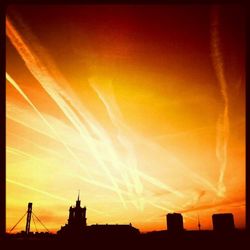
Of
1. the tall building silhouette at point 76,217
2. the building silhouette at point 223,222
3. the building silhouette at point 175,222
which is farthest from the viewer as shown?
the tall building silhouette at point 76,217

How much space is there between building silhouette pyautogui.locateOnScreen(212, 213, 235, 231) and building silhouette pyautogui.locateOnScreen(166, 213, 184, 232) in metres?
2.46

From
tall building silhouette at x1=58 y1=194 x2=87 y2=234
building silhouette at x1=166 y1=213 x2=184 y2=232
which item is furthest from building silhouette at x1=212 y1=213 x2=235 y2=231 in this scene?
tall building silhouette at x1=58 y1=194 x2=87 y2=234

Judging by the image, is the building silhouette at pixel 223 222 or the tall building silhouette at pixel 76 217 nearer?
the building silhouette at pixel 223 222

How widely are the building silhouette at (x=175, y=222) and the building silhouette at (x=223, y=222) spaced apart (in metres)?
2.46

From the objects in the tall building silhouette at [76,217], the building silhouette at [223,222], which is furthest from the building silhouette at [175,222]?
the tall building silhouette at [76,217]

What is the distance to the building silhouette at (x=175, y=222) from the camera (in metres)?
15.7

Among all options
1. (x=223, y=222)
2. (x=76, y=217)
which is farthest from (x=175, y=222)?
(x=76, y=217)

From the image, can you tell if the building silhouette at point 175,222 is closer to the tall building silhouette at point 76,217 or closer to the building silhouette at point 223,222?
the building silhouette at point 223,222

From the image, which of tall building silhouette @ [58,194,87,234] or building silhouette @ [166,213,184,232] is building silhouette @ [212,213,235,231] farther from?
tall building silhouette @ [58,194,87,234]

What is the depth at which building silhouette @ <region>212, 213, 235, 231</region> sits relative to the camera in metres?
13.7

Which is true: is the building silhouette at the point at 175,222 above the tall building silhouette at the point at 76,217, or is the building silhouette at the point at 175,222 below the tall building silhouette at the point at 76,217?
above
